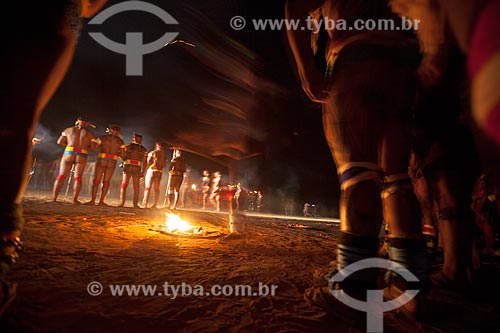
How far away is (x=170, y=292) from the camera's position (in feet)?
5.00

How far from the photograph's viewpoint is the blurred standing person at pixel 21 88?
1.08 metres

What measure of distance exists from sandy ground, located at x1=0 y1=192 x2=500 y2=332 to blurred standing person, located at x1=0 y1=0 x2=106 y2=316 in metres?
0.27

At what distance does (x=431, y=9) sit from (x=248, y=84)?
501 centimetres

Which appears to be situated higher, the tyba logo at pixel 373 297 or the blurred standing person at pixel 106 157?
the blurred standing person at pixel 106 157

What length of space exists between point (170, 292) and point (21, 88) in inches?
53.3

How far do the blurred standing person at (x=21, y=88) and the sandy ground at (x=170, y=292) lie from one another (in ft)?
0.90

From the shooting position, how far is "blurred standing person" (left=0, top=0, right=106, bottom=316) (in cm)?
108

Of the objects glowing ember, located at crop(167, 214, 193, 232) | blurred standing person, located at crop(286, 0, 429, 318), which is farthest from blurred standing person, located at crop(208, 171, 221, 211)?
blurred standing person, located at crop(286, 0, 429, 318)

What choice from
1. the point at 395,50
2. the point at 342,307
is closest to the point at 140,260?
the point at 342,307

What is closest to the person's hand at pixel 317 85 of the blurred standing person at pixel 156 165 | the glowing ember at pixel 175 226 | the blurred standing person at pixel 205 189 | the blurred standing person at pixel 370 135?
the blurred standing person at pixel 370 135

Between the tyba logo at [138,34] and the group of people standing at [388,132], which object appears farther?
the tyba logo at [138,34]

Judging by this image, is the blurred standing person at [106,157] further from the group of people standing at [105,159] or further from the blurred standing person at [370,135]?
the blurred standing person at [370,135]

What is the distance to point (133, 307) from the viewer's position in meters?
1.29

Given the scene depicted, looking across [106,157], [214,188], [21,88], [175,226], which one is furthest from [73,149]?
[214,188]
